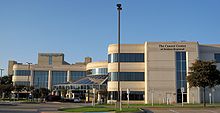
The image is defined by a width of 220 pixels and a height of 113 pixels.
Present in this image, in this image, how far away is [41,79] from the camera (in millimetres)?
108875

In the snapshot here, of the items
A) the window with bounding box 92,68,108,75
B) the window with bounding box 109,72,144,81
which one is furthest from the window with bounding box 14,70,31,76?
the window with bounding box 109,72,144,81

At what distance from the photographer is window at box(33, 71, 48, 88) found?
356 ft

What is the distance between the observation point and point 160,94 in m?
64.6

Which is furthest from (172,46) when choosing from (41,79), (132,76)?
(41,79)

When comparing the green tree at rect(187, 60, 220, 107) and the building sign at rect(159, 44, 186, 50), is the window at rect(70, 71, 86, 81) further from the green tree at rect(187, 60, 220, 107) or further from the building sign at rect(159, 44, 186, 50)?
the green tree at rect(187, 60, 220, 107)

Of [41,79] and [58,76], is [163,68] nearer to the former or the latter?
[58,76]

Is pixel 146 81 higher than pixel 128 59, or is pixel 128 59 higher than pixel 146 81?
pixel 128 59

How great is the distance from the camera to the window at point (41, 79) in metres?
108

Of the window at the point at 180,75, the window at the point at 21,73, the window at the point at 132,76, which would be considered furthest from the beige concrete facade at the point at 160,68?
the window at the point at 21,73

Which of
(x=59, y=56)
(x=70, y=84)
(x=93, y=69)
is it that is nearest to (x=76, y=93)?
(x=70, y=84)

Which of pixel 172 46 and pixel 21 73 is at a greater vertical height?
pixel 172 46

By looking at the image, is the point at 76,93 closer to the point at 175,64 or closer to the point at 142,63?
the point at 142,63

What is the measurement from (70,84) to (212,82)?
46453 millimetres

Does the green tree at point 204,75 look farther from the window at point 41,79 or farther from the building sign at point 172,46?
the window at point 41,79
